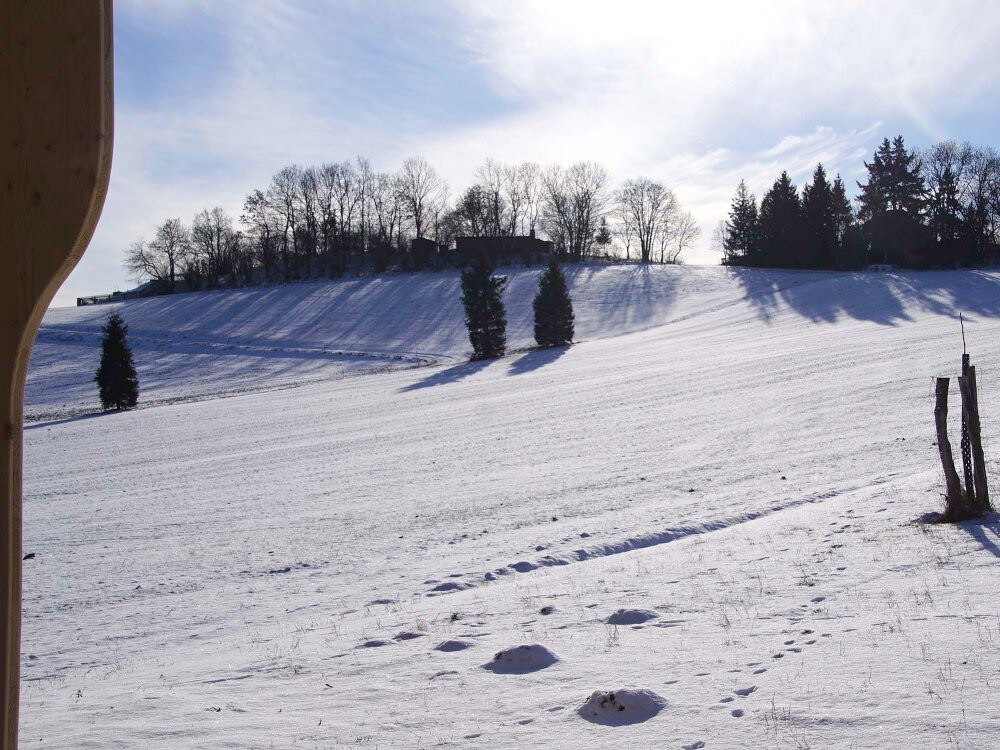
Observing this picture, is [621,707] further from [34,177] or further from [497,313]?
[497,313]

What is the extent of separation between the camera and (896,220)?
66.4 m

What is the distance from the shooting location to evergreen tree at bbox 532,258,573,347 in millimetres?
45531

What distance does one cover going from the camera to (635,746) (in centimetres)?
350

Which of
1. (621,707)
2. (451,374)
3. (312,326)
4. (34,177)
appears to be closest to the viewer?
(34,177)

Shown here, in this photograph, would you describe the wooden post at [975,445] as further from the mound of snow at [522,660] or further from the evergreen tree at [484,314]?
the evergreen tree at [484,314]

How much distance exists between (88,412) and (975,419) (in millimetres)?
38425

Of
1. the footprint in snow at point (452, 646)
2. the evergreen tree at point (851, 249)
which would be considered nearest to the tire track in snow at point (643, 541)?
the footprint in snow at point (452, 646)

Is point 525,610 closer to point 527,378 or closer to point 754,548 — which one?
point 754,548

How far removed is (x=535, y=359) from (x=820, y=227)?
139 ft

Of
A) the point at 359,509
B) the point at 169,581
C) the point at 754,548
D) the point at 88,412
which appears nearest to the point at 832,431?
the point at 754,548

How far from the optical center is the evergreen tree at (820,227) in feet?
227

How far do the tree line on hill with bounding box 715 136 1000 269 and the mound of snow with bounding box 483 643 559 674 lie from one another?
7055cm

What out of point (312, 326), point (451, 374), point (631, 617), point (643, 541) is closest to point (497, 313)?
point (451, 374)

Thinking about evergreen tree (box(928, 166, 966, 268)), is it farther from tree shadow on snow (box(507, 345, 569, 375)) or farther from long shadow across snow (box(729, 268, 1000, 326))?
tree shadow on snow (box(507, 345, 569, 375))
